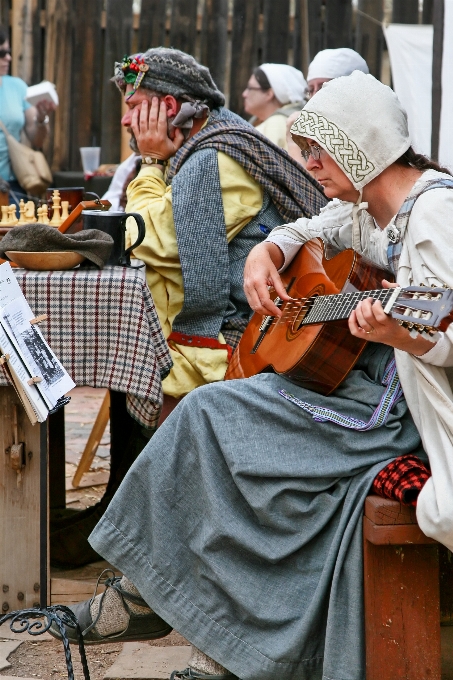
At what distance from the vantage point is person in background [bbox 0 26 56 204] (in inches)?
264

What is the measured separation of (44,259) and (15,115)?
171 inches

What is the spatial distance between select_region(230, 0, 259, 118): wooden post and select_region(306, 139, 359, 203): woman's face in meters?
6.31

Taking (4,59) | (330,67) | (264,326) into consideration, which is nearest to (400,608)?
(264,326)

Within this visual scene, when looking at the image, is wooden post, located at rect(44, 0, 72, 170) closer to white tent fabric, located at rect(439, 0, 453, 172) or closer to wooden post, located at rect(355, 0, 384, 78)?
wooden post, located at rect(355, 0, 384, 78)

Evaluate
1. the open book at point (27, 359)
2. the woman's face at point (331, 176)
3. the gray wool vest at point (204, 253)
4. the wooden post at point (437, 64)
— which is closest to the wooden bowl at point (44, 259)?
the open book at point (27, 359)

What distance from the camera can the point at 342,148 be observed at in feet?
7.49

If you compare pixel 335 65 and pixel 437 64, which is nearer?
pixel 437 64

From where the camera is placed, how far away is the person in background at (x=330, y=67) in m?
5.37

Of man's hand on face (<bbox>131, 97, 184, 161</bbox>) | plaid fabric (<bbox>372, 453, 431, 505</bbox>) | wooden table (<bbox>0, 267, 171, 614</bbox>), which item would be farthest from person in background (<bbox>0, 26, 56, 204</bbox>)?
plaid fabric (<bbox>372, 453, 431, 505</bbox>)

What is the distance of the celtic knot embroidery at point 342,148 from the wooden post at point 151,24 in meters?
6.45

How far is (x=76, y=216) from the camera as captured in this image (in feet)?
10.5

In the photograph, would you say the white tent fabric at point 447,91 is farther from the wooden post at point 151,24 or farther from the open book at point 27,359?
the wooden post at point 151,24

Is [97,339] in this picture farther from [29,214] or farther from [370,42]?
[370,42]

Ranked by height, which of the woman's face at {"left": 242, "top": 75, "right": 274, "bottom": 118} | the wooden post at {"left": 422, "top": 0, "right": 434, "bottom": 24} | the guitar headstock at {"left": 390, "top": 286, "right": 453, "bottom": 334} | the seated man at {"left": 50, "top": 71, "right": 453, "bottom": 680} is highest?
the wooden post at {"left": 422, "top": 0, "right": 434, "bottom": 24}
